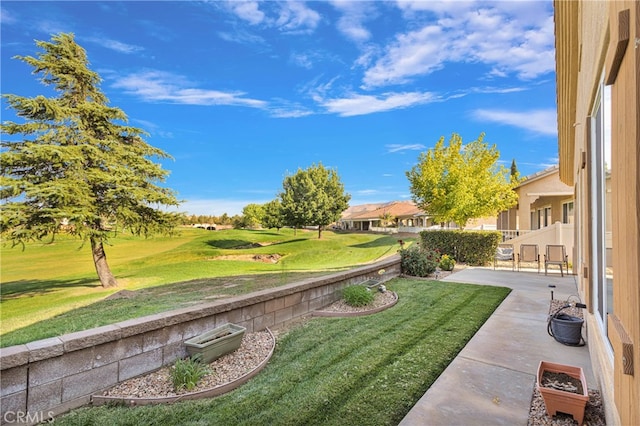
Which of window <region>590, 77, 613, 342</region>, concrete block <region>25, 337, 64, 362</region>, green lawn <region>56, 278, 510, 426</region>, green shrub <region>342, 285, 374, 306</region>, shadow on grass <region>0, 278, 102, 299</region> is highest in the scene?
window <region>590, 77, 613, 342</region>

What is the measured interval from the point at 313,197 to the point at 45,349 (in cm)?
2989

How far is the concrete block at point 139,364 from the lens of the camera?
126 inches

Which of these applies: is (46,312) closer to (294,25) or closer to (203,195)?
(294,25)

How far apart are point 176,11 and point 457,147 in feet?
49.2

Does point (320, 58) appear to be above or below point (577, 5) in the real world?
above

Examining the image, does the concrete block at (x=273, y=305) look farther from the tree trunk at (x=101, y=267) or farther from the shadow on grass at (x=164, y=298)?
the tree trunk at (x=101, y=267)

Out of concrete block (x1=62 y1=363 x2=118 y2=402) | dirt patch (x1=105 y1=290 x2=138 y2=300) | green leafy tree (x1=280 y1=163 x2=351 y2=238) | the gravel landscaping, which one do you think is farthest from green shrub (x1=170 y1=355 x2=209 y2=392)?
green leafy tree (x1=280 y1=163 x2=351 y2=238)

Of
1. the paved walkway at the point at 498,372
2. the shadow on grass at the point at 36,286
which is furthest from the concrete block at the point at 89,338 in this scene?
the shadow on grass at the point at 36,286

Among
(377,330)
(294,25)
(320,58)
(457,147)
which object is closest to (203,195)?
(320,58)

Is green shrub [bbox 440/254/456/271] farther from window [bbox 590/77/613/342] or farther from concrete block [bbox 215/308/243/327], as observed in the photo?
concrete block [bbox 215/308/243/327]

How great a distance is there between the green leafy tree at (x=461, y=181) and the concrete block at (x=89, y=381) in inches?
587

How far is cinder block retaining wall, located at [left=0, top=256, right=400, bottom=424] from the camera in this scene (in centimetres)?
254

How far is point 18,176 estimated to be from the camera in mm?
10219
